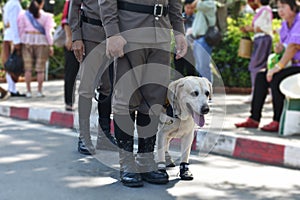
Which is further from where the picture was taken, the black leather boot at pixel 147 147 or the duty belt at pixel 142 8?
the black leather boot at pixel 147 147

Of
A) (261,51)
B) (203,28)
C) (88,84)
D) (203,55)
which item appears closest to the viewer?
(88,84)

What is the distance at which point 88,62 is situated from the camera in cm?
490

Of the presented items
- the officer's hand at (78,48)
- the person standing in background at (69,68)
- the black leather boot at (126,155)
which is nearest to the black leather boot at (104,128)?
the officer's hand at (78,48)

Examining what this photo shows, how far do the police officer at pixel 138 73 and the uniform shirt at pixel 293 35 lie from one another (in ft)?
6.79

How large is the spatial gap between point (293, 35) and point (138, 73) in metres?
2.44

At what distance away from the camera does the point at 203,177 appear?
4434 mm

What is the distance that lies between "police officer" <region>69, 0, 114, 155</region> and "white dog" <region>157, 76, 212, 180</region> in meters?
0.88

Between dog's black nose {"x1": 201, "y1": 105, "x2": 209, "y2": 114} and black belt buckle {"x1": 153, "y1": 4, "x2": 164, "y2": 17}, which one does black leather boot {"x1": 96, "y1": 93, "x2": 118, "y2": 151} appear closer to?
black belt buckle {"x1": 153, "y1": 4, "x2": 164, "y2": 17}

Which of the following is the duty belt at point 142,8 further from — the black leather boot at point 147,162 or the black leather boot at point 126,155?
the black leather boot at point 147,162

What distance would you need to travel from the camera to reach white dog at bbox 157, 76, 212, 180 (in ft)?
12.9

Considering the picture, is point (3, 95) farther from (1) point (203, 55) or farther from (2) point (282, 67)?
(2) point (282, 67)

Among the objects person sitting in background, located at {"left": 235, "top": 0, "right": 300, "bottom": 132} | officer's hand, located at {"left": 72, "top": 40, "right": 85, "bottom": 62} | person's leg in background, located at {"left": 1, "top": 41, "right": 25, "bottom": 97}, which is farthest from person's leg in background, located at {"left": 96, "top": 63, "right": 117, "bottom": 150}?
person's leg in background, located at {"left": 1, "top": 41, "right": 25, "bottom": 97}

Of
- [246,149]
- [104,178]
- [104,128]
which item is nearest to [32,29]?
[104,128]

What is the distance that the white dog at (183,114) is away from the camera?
3.94 m
